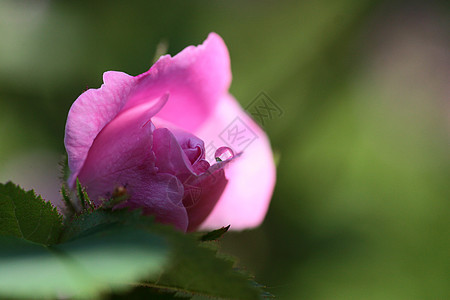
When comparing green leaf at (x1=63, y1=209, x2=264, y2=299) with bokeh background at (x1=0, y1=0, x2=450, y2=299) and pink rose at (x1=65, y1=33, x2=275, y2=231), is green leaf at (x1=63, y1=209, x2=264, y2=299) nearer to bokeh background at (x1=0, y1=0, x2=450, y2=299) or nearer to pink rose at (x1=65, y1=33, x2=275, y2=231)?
pink rose at (x1=65, y1=33, x2=275, y2=231)

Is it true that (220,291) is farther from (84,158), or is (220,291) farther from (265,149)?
(265,149)

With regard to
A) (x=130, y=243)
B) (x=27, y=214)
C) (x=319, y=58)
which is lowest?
(x=27, y=214)

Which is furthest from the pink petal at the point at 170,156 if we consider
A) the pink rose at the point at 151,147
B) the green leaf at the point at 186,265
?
the green leaf at the point at 186,265

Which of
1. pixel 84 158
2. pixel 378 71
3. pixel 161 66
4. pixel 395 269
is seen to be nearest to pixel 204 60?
pixel 161 66

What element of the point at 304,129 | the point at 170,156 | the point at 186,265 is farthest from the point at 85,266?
the point at 304,129

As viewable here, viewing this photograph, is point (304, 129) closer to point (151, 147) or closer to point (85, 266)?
point (151, 147)

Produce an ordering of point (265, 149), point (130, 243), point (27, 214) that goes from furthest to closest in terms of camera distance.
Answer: point (265, 149), point (27, 214), point (130, 243)

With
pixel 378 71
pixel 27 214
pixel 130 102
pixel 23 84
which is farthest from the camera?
pixel 378 71

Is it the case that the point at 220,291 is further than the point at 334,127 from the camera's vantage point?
No
